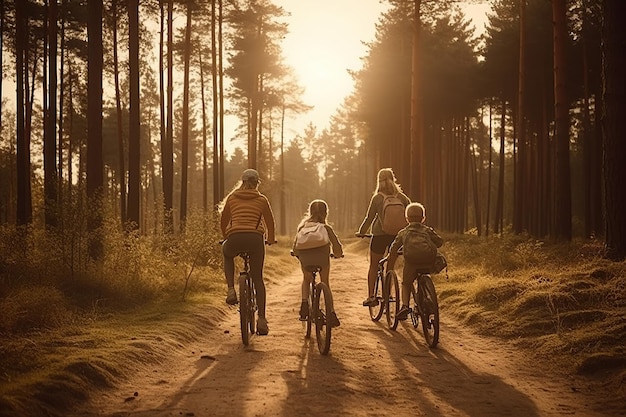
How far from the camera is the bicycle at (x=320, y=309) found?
7461 millimetres

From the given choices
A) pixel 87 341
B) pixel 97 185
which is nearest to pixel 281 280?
pixel 97 185

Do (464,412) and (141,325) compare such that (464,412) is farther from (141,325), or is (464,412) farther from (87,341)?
(141,325)

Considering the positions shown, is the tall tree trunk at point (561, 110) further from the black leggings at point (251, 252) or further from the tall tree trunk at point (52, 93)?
the tall tree trunk at point (52, 93)

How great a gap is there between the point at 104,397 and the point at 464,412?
351cm

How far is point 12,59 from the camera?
29.3m

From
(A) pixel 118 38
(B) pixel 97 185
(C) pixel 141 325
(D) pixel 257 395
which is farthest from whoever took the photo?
(A) pixel 118 38

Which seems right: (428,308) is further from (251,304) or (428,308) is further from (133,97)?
(133,97)

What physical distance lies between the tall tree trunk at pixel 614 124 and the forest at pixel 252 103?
0.03 metres

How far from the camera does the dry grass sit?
685 cm

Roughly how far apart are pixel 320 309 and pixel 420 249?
173cm

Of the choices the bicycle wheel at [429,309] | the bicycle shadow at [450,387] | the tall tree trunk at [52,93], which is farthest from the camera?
the tall tree trunk at [52,93]

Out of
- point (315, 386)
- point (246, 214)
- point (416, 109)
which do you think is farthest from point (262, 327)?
point (416, 109)

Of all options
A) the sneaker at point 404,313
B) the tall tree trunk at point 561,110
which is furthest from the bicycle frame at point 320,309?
the tall tree trunk at point 561,110

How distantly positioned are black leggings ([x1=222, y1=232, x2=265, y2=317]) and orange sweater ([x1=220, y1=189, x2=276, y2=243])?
0.10 metres
